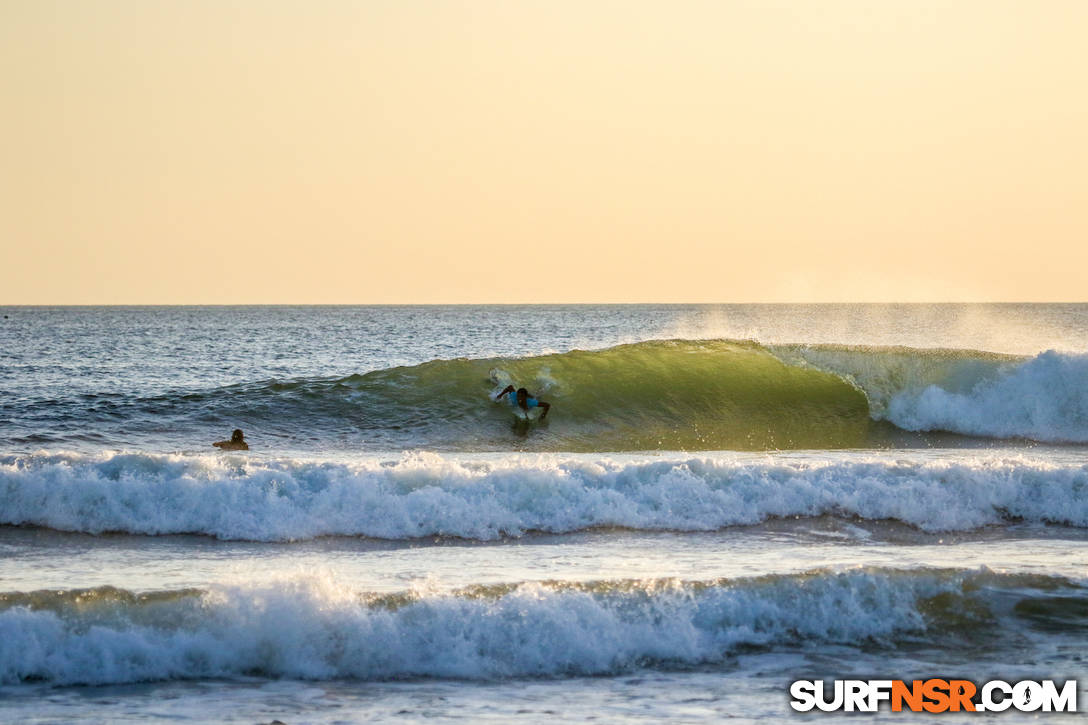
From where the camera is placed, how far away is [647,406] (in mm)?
23172

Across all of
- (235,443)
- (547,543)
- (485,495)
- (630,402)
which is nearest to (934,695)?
(547,543)

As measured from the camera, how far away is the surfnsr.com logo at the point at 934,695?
23.8 ft

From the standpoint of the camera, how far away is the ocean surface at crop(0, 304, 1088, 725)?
8.02m

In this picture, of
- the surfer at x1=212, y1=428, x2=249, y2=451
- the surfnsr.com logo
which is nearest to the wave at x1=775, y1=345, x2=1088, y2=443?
the surfer at x1=212, y1=428, x2=249, y2=451

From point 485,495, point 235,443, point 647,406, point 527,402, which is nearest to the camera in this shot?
point 485,495

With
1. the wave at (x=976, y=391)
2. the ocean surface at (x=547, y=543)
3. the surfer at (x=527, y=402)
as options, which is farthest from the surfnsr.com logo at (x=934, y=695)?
the wave at (x=976, y=391)

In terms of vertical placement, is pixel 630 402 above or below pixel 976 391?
below

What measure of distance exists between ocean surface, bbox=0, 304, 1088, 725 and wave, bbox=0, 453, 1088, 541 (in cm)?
4

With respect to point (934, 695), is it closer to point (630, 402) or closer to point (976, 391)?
point (630, 402)

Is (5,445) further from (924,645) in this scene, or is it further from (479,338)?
(479,338)

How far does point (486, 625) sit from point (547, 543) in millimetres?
3580

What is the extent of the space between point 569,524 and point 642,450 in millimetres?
7371

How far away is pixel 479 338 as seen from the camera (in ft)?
229

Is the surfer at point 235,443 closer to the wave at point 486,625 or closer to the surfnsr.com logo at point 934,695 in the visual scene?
the wave at point 486,625
